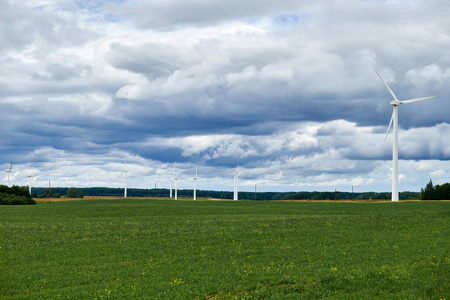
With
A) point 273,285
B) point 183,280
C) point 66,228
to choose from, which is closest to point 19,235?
point 66,228

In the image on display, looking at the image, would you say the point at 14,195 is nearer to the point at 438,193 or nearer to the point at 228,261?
the point at 228,261

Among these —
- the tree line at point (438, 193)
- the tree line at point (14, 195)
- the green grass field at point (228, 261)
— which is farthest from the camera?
the tree line at point (438, 193)

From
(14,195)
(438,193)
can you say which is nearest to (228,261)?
(14,195)

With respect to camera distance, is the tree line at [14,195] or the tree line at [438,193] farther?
the tree line at [438,193]

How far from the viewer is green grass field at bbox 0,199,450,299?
26188mm

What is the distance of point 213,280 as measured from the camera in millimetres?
29141

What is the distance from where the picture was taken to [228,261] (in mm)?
36312

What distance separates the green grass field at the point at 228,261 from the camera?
2619 centimetres

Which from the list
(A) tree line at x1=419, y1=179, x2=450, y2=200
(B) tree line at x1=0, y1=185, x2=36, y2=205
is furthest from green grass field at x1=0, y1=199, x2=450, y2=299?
(A) tree line at x1=419, y1=179, x2=450, y2=200

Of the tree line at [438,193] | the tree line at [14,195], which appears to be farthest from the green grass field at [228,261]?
the tree line at [438,193]

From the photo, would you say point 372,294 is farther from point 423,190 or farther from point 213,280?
point 423,190

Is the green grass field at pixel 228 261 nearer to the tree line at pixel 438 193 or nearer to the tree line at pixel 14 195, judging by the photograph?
the tree line at pixel 14 195

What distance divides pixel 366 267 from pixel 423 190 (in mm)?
152143

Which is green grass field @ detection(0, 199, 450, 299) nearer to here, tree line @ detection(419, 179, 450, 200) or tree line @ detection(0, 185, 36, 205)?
tree line @ detection(0, 185, 36, 205)
